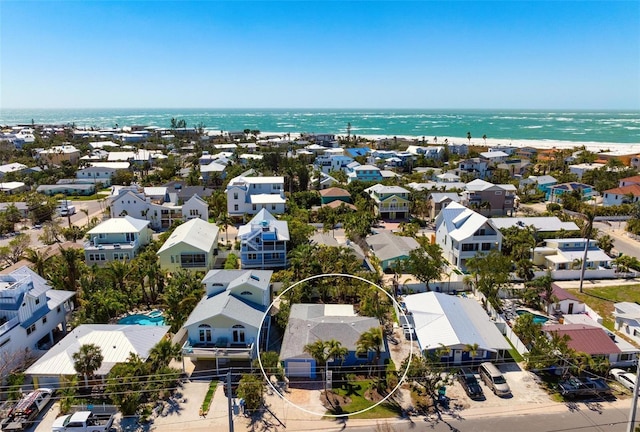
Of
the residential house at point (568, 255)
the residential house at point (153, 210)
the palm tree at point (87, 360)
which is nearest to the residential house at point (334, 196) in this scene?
the residential house at point (153, 210)

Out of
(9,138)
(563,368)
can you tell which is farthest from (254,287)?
(9,138)

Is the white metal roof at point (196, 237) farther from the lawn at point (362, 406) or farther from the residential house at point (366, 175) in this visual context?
the residential house at point (366, 175)

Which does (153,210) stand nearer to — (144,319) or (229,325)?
(144,319)

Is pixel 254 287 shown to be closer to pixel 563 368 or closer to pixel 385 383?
pixel 385 383

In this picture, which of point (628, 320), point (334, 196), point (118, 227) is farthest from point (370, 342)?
point (334, 196)

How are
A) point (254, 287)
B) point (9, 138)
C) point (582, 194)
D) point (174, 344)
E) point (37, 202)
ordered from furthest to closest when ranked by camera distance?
point (9, 138) → point (582, 194) → point (37, 202) → point (254, 287) → point (174, 344)

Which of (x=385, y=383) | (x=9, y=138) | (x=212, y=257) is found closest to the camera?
(x=385, y=383)
